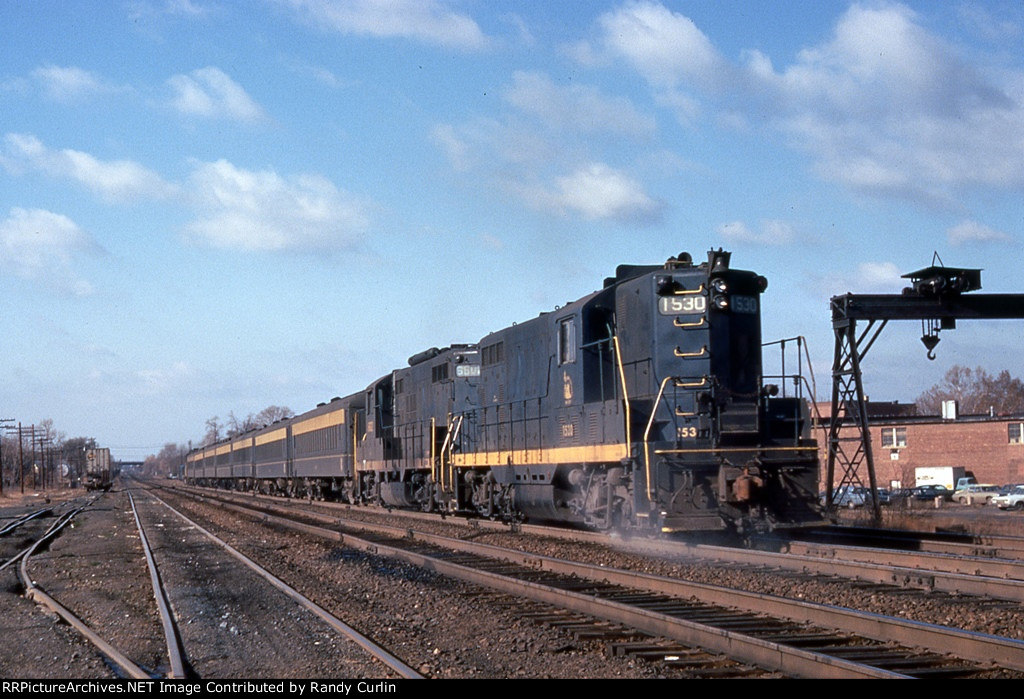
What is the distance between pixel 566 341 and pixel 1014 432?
145 ft

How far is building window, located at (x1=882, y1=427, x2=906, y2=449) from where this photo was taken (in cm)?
5572

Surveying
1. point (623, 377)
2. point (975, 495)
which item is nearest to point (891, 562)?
point (623, 377)

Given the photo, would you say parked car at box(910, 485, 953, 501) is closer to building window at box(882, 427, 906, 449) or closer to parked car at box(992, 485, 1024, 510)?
parked car at box(992, 485, 1024, 510)

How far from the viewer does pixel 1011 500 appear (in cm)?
3725

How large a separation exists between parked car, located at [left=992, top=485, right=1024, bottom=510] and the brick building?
11.8m

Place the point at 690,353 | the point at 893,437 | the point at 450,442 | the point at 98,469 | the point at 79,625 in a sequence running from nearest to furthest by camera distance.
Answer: the point at 79,625
the point at 690,353
the point at 450,442
the point at 893,437
the point at 98,469

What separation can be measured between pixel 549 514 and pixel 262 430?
41.4m

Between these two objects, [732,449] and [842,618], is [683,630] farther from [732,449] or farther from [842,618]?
[732,449]

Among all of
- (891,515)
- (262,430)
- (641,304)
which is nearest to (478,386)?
(641,304)

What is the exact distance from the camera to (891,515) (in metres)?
22.0

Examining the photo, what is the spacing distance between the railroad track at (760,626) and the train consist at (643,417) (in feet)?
7.19

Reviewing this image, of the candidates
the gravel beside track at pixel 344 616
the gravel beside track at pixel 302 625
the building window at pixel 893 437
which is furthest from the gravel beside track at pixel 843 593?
the building window at pixel 893 437
